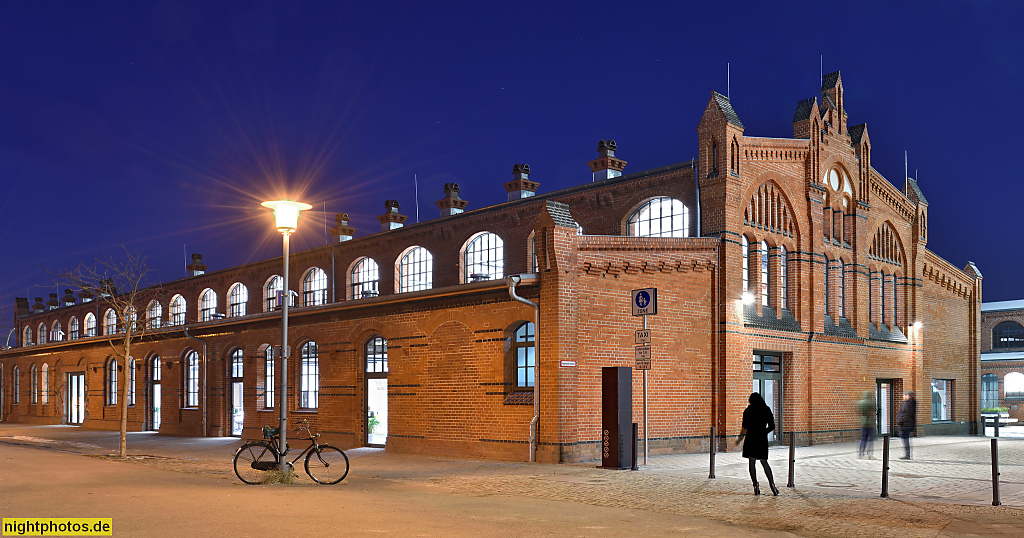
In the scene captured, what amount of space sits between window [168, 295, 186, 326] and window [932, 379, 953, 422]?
32.8 meters

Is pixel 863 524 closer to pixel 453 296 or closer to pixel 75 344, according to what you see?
pixel 453 296

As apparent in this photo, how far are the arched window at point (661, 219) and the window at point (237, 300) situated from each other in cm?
2055

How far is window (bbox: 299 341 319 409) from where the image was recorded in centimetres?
2672

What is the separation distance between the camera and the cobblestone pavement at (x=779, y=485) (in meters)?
10.8

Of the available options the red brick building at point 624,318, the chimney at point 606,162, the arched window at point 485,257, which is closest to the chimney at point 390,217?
the red brick building at point 624,318

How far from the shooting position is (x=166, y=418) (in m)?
33.4

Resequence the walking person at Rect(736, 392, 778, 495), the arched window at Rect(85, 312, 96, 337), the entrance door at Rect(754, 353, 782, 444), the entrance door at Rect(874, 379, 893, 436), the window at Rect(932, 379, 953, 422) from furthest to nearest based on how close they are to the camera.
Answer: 1. the arched window at Rect(85, 312, 96, 337)
2. the window at Rect(932, 379, 953, 422)
3. the entrance door at Rect(874, 379, 893, 436)
4. the entrance door at Rect(754, 353, 782, 444)
5. the walking person at Rect(736, 392, 778, 495)

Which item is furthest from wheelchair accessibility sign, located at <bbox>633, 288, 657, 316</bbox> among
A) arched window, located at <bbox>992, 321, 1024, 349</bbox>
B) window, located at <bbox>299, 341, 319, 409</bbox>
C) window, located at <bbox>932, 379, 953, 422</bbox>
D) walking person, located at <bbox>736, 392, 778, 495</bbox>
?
arched window, located at <bbox>992, 321, 1024, 349</bbox>

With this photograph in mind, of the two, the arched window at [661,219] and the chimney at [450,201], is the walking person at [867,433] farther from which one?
the chimney at [450,201]

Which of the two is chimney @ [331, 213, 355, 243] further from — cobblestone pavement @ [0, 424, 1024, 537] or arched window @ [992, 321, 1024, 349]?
arched window @ [992, 321, 1024, 349]

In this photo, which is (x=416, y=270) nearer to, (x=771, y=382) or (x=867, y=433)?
(x=771, y=382)

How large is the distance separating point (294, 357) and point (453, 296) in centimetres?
815

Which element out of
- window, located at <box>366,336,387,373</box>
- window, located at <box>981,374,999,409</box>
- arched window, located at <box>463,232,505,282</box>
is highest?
arched window, located at <box>463,232,505,282</box>

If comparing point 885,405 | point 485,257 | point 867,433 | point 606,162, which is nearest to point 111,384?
point 485,257
